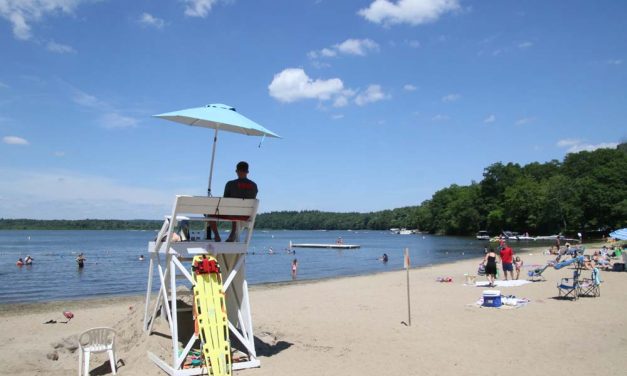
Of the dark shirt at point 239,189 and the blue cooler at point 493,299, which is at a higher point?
the dark shirt at point 239,189

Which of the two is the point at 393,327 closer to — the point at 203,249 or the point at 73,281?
the point at 203,249

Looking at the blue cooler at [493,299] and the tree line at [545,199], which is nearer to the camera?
the blue cooler at [493,299]

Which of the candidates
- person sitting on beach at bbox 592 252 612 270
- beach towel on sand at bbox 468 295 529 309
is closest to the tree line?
person sitting on beach at bbox 592 252 612 270

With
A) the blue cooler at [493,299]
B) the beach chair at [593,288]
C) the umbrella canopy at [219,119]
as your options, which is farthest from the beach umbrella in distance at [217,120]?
the beach chair at [593,288]

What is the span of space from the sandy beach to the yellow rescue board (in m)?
0.52

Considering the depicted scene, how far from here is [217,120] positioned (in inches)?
279

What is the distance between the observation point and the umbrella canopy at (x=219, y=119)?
7.13 meters

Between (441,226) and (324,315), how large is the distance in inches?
4753

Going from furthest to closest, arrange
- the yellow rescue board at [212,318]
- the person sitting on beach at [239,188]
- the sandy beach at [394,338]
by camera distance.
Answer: the person sitting on beach at [239,188], the sandy beach at [394,338], the yellow rescue board at [212,318]

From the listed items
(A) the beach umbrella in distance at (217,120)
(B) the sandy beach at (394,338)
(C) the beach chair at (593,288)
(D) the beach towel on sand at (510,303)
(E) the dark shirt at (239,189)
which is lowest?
(B) the sandy beach at (394,338)

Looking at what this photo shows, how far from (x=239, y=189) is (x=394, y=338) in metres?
4.26

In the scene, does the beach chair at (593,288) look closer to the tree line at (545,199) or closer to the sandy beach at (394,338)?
the sandy beach at (394,338)

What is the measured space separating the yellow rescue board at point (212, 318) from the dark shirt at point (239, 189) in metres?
1.05

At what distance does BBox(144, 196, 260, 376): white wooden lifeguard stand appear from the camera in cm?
672
